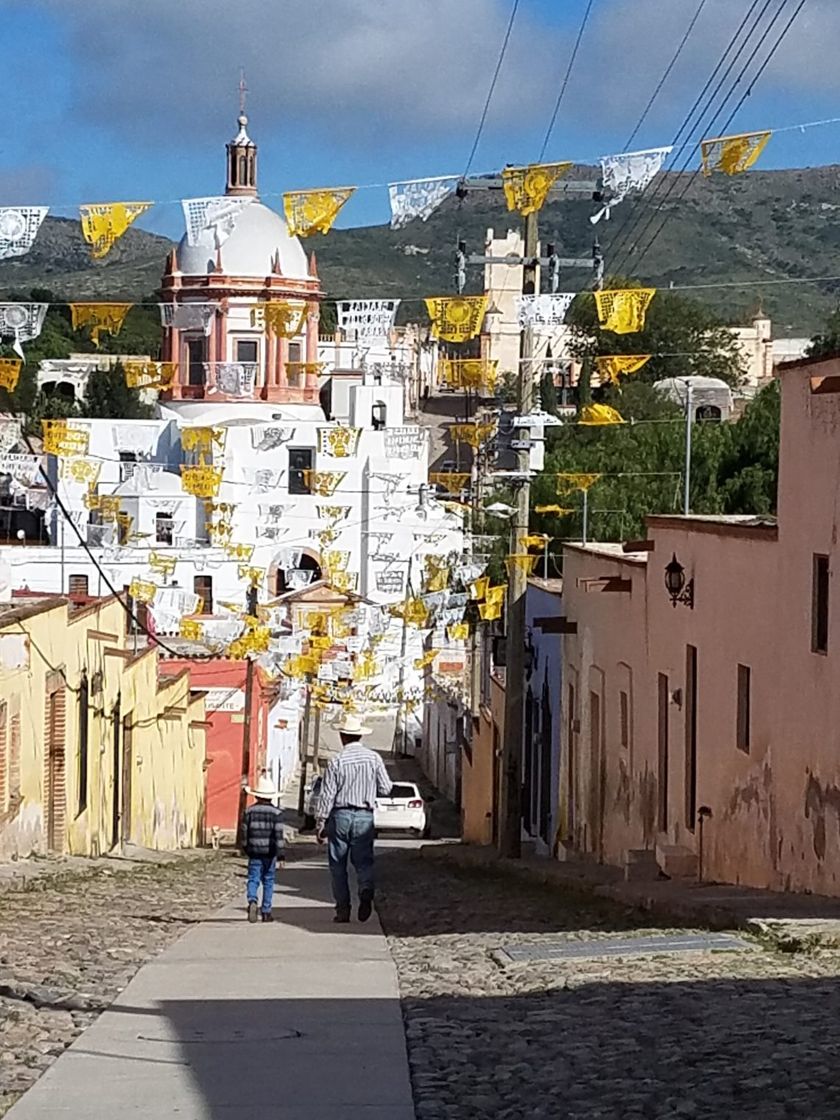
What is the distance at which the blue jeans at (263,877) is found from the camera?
14977mm

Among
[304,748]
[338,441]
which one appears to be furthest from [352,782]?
[338,441]

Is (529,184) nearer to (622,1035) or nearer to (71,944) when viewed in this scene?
(71,944)

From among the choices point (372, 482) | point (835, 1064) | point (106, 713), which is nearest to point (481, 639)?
point (106, 713)

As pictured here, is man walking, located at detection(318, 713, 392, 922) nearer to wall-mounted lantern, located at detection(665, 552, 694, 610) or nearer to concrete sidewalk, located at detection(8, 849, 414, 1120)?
concrete sidewalk, located at detection(8, 849, 414, 1120)

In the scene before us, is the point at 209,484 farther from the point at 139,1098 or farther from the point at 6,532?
the point at 139,1098

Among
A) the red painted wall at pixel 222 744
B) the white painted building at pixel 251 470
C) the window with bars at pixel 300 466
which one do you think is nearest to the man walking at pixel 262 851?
the red painted wall at pixel 222 744

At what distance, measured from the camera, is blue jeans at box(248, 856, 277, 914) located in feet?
49.1

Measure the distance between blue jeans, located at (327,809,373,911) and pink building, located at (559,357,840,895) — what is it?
11.5 feet

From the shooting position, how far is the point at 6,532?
8369cm

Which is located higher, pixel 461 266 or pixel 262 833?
pixel 461 266

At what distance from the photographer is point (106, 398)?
340 feet

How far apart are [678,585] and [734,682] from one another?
2490mm

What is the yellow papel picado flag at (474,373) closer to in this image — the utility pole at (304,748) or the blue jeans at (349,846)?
the utility pole at (304,748)

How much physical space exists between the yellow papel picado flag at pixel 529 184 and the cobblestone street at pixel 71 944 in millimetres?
7616
